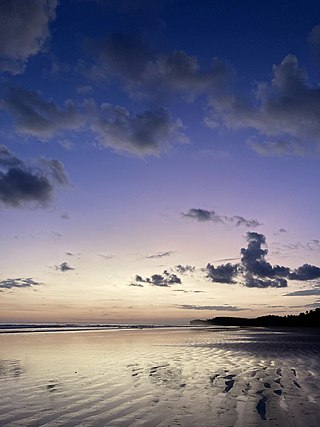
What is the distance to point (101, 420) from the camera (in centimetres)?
768

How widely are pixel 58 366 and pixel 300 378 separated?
31.1ft

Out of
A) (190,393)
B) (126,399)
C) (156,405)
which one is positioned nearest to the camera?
(156,405)

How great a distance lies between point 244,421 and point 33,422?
4.02 metres

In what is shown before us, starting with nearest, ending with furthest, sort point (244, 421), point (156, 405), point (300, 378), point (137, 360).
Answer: point (244, 421) → point (156, 405) → point (300, 378) → point (137, 360)

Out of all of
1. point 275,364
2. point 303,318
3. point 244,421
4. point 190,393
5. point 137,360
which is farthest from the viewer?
point 303,318

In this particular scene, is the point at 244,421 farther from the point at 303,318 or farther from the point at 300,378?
the point at 303,318

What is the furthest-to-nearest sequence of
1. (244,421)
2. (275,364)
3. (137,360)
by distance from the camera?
1. (137,360)
2. (275,364)
3. (244,421)

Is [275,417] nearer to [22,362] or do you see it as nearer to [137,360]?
[137,360]

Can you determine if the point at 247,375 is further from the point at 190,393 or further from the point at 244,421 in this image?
the point at 244,421

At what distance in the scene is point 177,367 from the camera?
53.3ft

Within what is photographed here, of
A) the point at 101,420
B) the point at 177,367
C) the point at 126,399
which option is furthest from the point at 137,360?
the point at 101,420

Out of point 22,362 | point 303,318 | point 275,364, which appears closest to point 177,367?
point 275,364

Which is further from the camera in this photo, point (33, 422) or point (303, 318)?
point (303, 318)

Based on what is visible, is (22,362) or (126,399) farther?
(22,362)
